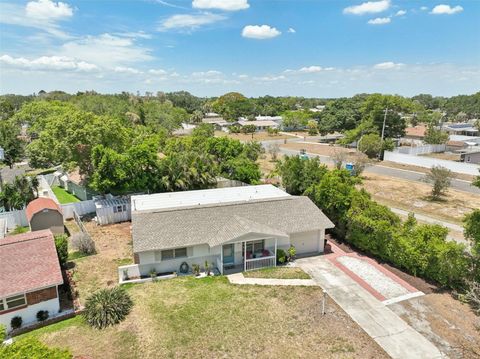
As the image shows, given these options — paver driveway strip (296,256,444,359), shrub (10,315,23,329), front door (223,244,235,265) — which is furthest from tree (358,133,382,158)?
shrub (10,315,23,329)

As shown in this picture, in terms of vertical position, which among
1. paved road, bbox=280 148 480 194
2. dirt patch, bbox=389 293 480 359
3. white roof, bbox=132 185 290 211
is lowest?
dirt patch, bbox=389 293 480 359

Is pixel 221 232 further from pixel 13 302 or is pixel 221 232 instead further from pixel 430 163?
pixel 430 163

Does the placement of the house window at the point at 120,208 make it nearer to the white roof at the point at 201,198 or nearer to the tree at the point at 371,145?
the white roof at the point at 201,198

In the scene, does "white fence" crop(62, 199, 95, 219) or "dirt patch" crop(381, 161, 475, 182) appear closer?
"white fence" crop(62, 199, 95, 219)

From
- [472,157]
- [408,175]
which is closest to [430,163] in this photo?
[472,157]

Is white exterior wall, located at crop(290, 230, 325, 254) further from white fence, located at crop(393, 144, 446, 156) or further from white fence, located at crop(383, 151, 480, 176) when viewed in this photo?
white fence, located at crop(393, 144, 446, 156)

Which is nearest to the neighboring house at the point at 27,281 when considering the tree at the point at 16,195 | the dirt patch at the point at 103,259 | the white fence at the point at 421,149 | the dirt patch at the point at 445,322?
the dirt patch at the point at 103,259

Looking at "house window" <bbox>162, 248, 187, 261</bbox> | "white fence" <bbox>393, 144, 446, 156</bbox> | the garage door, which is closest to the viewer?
"house window" <bbox>162, 248, 187, 261</bbox>
